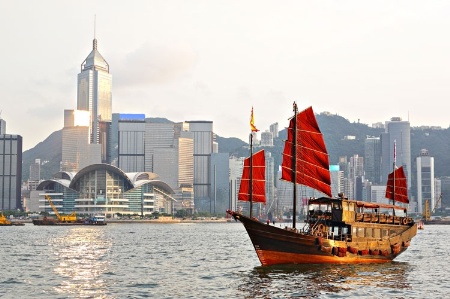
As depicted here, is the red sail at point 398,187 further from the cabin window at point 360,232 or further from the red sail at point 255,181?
the red sail at point 255,181

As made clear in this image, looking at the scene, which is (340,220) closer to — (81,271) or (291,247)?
(291,247)

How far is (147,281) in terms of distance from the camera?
54.2 m

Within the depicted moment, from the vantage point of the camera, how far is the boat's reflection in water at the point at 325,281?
48188 millimetres

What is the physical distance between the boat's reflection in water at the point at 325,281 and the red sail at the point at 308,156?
9070 mm

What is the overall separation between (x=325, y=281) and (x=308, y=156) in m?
16.7

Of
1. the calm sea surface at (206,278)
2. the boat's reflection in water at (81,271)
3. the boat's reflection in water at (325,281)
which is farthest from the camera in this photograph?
the boat's reflection in water at (81,271)

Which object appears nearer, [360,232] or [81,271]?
[81,271]

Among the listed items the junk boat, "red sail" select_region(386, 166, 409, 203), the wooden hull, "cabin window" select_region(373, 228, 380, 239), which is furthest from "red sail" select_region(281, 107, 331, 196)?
"red sail" select_region(386, 166, 409, 203)

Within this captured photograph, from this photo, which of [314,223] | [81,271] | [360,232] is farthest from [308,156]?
[81,271]

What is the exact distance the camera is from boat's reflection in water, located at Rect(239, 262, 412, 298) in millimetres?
48188

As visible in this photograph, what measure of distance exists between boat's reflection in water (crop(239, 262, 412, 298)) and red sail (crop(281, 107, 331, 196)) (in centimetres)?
907

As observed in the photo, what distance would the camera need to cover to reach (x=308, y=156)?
6762cm

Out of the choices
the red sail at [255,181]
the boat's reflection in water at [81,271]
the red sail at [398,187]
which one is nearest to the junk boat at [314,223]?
the red sail at [255,181]

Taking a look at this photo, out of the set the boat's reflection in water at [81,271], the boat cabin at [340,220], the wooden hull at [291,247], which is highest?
the boat cabin at [340,220]
